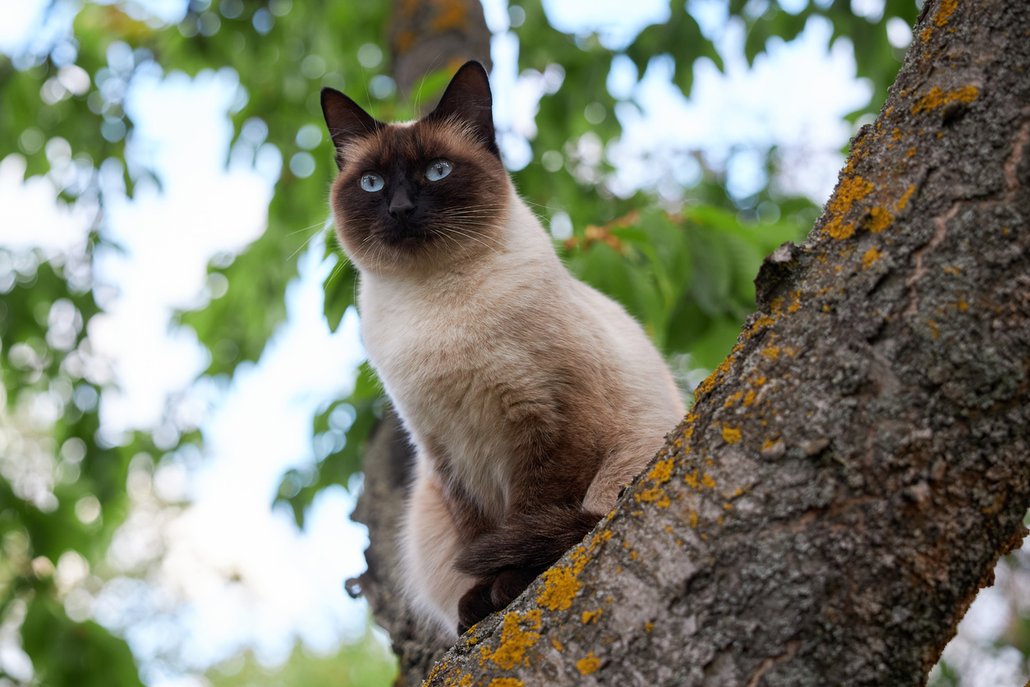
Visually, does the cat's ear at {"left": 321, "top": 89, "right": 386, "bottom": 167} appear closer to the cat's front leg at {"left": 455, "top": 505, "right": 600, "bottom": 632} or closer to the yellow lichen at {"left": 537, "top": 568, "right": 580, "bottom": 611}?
the cat's front leg at {"left": 455, "top": 505, "right": 600, "bottom": 632}

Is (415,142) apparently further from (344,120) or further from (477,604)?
(477,604)

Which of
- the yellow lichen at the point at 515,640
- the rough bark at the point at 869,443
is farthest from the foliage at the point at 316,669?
the rough bark at the point at 869,443

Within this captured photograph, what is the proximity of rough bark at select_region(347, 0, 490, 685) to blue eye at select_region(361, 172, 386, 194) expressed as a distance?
0.39 metres

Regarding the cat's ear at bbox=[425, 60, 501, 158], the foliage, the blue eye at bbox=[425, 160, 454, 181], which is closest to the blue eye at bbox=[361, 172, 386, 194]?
the blue eye at bbox=[425, 160, 454, 181]

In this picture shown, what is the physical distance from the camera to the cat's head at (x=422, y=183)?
106 inches

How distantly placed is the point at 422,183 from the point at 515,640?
1.75 m

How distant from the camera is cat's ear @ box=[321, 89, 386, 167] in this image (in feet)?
9.96

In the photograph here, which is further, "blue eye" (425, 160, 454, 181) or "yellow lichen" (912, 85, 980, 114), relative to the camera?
"blue eye" (425, 160, 454, 181)

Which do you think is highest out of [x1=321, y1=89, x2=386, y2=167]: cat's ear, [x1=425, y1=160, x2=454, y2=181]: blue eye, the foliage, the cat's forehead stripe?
[x1=321, y1=89, x2=386, y2=167]: cat's ear

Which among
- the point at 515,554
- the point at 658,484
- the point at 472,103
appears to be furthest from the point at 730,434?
the point at 472,103

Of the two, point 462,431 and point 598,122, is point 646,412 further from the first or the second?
point 598,122

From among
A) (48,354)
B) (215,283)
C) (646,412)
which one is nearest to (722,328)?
(646,412)

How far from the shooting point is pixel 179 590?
13102 mm

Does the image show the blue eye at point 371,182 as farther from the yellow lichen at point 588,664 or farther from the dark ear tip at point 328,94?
the yellow lichen at point 588,664
